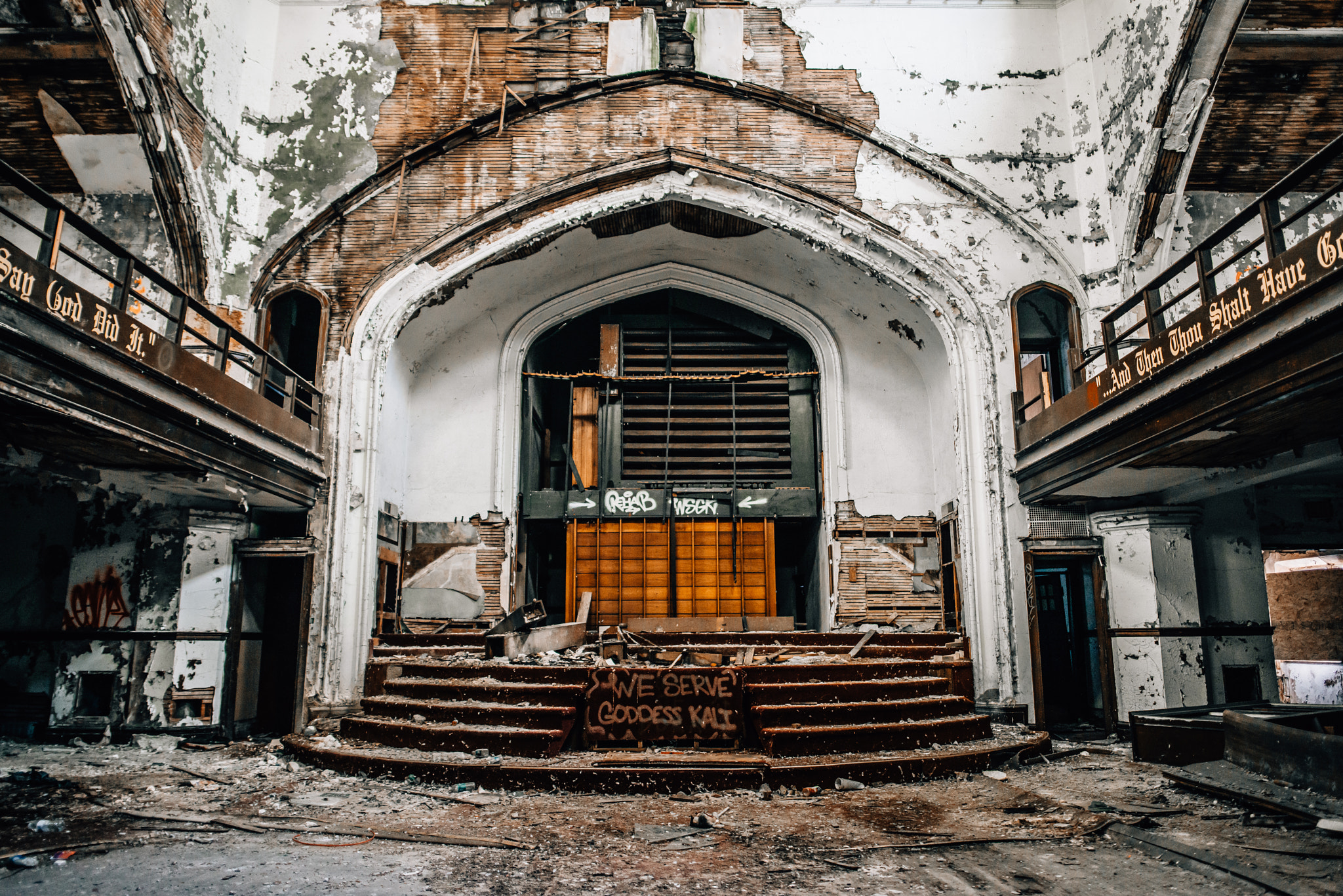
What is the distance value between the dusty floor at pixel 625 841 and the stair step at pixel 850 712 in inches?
34.0

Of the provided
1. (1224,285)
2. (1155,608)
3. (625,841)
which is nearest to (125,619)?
(625,841)

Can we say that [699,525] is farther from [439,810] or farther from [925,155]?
[439,810]

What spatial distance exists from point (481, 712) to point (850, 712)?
3012mm

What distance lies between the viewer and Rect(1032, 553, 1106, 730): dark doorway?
977 centimetres

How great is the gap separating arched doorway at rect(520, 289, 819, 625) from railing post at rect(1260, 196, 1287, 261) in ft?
22.7

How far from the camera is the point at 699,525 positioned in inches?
453

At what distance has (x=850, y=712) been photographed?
6758 millimetres

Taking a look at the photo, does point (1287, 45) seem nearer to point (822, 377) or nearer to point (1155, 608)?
point (1155, 608)

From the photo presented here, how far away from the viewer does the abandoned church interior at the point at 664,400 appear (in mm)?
6539

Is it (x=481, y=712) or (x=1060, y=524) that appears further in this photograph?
(x=1060, y=524)

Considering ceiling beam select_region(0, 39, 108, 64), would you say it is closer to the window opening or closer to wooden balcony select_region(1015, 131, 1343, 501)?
wooden balcony select_region(1015, 131, 1343, 501)

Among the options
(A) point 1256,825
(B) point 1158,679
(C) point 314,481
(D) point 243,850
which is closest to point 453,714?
(D) point 243,850

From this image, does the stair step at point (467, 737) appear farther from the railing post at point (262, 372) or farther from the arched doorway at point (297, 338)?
the arched doorway at point (297, 338)

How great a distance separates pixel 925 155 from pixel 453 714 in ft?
27.7
